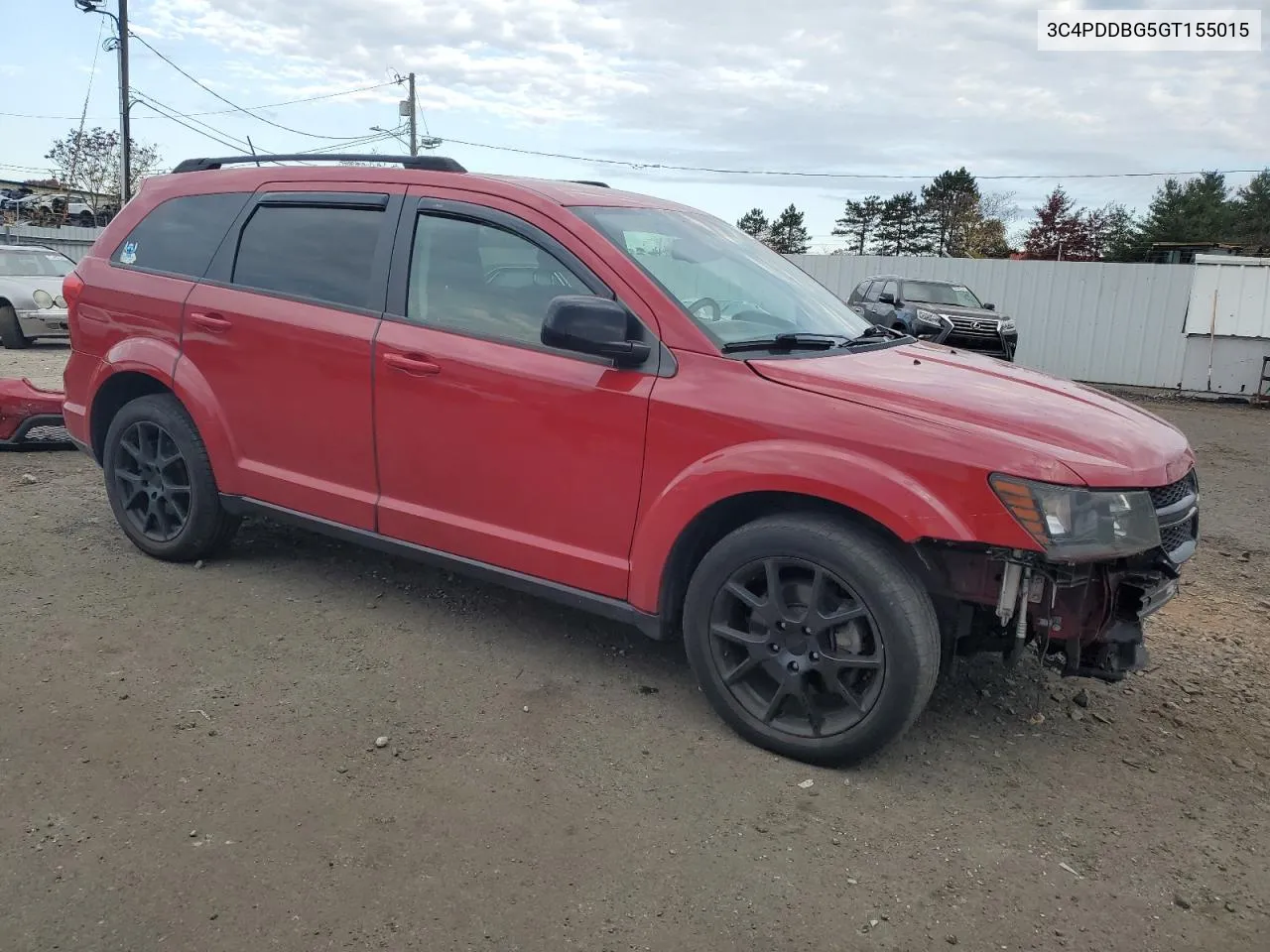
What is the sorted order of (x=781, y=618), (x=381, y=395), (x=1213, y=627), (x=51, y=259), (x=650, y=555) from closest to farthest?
(x=781, y=618) → (x=650, y=555) → (x=381, y=395) → (x=1213, y=627) → (x=51, y=259)

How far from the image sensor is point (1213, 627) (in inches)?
183

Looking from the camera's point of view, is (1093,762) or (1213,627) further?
(1213,627)

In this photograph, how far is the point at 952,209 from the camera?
58438mm

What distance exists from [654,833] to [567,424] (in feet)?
4.72

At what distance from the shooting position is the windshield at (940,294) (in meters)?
17.7

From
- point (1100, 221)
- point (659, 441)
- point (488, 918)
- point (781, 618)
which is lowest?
Result: point (488, 918)

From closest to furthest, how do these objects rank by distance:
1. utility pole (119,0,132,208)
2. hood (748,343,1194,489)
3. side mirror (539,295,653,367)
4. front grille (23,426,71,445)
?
hood (748,343,1194,489) → side mirror (539,295,653,367) → front grille (23,426,71,445) → utility pole (119,0,132,208)

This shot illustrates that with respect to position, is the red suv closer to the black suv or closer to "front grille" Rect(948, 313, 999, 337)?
the black suv

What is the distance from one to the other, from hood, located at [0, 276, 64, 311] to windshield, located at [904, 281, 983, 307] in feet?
46.0

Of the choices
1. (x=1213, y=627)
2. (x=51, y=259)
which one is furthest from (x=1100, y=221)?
(x=1213, y=627)

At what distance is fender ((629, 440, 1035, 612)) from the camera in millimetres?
2932

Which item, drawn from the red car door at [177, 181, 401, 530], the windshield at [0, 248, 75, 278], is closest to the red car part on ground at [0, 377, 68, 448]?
the red car door at [177, 181, 401, 530]

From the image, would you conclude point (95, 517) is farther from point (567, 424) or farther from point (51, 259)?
point (51, 259)

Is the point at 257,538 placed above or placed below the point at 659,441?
below
